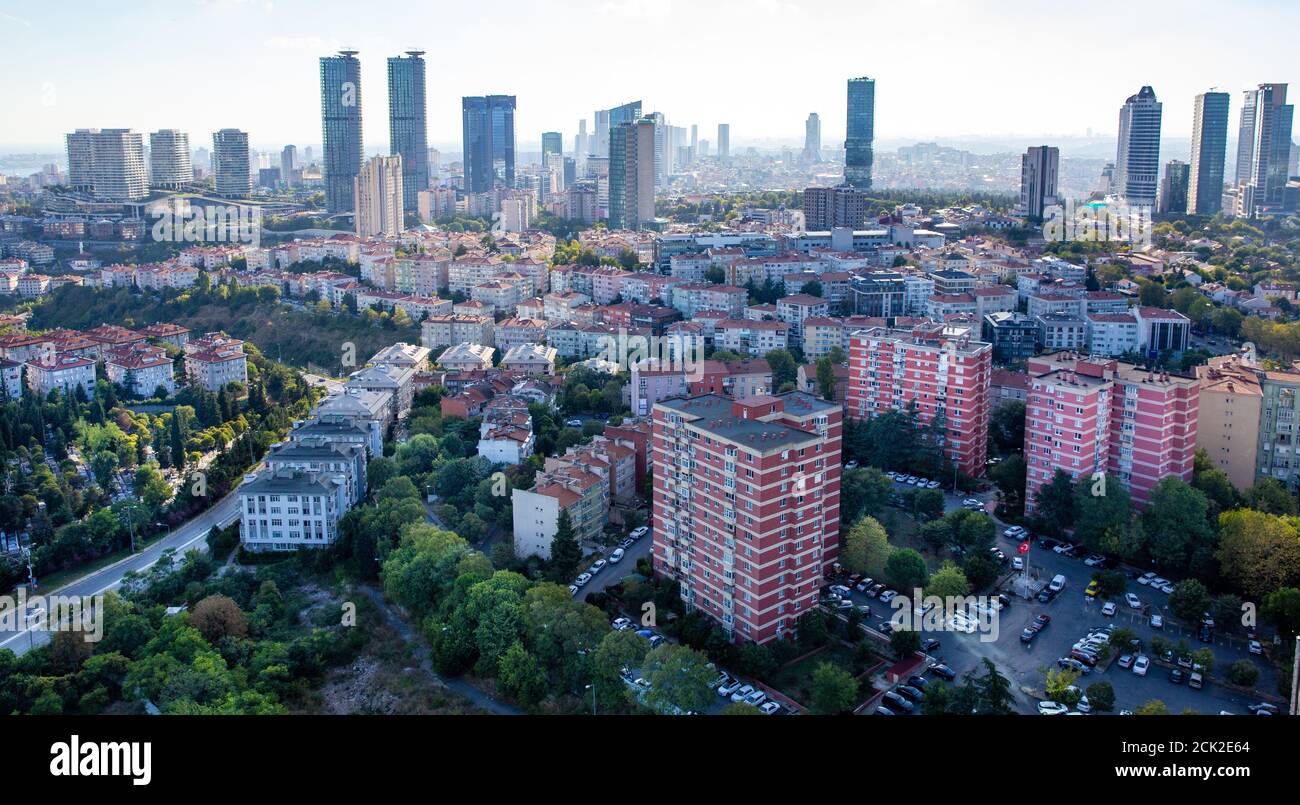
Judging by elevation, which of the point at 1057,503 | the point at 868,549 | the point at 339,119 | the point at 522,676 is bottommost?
the point at 522,676

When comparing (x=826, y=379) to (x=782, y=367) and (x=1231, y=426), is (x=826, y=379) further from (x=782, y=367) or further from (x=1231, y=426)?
(x=1231, y=426)

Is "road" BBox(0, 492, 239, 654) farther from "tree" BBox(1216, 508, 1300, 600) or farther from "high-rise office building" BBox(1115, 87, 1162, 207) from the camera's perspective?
"high-rise office building" BBox(1115, 87, 1162, 207)

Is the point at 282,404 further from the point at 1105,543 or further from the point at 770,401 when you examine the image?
the point at 1105,543

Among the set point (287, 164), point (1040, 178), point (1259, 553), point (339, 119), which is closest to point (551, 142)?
point (287, 164)

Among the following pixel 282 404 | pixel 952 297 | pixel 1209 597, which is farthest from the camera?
pixel 952 297
